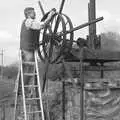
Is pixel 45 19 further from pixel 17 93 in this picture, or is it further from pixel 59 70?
pixel 17 93

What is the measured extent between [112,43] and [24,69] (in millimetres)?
2875

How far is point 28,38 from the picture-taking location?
596cm

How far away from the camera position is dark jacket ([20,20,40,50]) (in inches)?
234

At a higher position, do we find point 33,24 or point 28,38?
point 33,24

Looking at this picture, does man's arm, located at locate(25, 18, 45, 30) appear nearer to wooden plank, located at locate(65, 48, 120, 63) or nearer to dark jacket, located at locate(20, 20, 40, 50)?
dark jacket, located at locate(20, 20, 40, 50)

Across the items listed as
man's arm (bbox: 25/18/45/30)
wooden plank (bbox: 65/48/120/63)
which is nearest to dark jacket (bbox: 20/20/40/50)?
man's arm (bbox: 25/18/45/30)

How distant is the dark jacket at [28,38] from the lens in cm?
594

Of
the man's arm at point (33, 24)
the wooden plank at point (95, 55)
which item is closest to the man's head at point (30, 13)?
the man's arm at point (33, 24)

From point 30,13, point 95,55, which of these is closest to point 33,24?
point 30,13

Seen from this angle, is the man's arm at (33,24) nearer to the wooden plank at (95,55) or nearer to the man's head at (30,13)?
the man's head at (30,13)

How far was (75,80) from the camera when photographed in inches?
223

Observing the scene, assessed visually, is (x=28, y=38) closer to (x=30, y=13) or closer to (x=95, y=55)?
(x=30, y=13)

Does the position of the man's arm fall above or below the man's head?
below

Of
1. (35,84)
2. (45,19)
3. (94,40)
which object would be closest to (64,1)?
(45,19)
